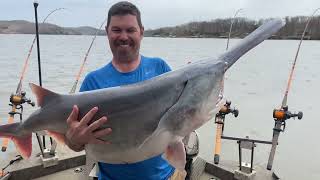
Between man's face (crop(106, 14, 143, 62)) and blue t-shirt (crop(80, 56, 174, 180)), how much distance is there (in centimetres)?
11

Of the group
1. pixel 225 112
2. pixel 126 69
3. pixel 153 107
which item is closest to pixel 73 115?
pixel 153 107

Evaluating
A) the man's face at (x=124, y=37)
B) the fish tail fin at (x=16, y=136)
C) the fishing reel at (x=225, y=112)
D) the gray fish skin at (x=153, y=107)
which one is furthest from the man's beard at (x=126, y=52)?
the fishing reel at (x=225, y=112)

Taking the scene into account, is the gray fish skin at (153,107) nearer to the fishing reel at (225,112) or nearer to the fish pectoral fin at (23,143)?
the fish pectoral fin at (23,143)

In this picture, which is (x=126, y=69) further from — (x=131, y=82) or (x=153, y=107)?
(x=153, y=107)

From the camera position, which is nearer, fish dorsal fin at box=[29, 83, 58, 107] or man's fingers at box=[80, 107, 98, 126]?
man's fingers at box=[80, 107, 98, 126]

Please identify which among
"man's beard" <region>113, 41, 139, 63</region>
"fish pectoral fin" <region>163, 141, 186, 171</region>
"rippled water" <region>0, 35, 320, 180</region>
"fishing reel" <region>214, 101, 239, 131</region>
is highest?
"man's beard" <region>113, 41, 139, 63</region>

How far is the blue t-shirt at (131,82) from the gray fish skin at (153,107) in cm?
26

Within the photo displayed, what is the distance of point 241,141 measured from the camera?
4973 millimetres

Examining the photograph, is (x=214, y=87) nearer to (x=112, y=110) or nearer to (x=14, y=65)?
(x=112, y=110)

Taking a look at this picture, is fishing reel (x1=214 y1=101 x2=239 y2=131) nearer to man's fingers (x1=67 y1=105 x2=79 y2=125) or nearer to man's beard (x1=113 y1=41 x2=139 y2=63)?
man's beard (x1=113 y1=41 x2=139 y2=63)

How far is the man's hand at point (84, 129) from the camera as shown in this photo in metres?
2.03

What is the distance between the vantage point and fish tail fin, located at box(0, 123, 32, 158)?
231 cm

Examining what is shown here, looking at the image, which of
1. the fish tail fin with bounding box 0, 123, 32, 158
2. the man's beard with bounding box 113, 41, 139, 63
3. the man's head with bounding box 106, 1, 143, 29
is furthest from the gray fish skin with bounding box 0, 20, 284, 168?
the man's head with bounding box 106, 1, 143, 29

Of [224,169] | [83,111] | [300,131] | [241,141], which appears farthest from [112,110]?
[300,131]
